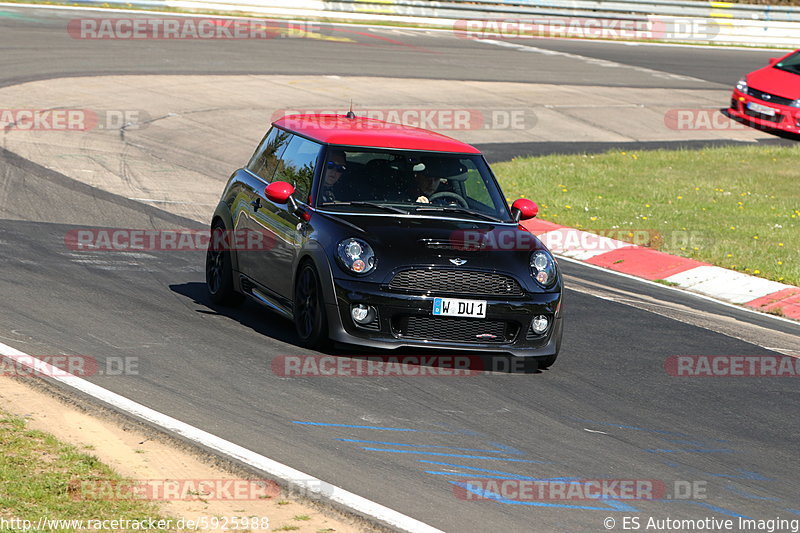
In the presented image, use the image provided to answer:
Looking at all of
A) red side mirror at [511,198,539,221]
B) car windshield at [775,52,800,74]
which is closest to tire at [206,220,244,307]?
red side mirror at [511,198,539,221]

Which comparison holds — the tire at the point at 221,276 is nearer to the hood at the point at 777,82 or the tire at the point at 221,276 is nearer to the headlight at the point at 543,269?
the headlight at the point at 543,269

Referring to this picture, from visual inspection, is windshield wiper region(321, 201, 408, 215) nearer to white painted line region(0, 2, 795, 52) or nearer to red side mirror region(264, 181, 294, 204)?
red side mirror region(264, 181, 294, 204)

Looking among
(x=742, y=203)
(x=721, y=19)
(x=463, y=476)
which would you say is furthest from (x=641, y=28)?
(x=463, y=476)

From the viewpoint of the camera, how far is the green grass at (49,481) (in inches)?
214

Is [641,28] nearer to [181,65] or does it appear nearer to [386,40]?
[386,40]

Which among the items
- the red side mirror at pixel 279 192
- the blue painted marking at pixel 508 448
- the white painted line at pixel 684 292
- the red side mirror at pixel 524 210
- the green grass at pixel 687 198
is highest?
the red side mirror at pixel 279 192

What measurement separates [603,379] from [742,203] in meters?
10.0

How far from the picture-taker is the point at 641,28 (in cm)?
3747

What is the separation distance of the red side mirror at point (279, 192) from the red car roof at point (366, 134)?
1.67 feet

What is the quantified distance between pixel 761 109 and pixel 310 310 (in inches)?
714


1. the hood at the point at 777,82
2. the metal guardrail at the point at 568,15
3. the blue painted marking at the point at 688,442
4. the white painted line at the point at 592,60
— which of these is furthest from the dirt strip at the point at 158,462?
the metal guardrail at the point at 568,15

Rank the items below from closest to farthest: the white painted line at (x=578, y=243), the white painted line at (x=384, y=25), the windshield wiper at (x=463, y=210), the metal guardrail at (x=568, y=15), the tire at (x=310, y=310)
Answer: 1. the tire at (x=310, y=310)
2. the windshield wiper at (x=463, y=210)
3. the white painted line at (x=578, y=243)
4. the white painted line at (x=384, y=25)
5. the metal guardrail at (x=568, y=15)

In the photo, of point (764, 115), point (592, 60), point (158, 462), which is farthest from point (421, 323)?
point (592, 60)

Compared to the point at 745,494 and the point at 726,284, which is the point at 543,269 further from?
the point at 726,284
